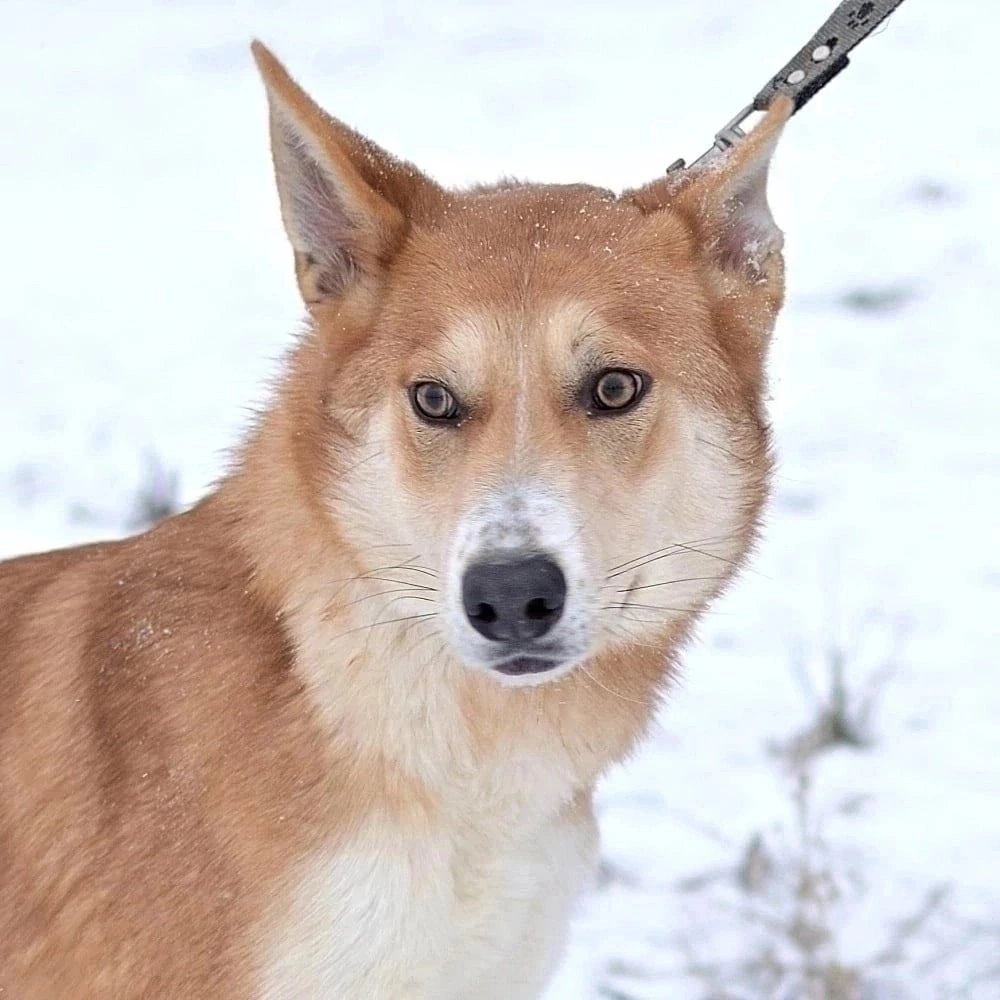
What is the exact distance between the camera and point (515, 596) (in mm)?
2352

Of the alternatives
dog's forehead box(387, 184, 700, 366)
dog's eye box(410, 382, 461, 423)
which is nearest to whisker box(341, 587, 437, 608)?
dog's eye box(410, 382, 461, 423)

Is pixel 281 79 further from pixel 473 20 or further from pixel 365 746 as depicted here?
pixel 473 20

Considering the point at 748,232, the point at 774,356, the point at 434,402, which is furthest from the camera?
the point at 774,356

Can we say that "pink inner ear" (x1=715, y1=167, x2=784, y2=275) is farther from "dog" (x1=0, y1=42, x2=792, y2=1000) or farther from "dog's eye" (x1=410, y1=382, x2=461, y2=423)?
"dog's eye" (x1=410, y1=382, x2=461, y2=423)

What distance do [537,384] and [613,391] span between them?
13 cm

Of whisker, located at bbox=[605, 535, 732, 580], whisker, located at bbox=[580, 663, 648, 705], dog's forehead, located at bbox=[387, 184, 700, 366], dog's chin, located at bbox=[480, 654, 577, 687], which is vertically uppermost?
dog's forehead, located at bbox=[387, 184, 700, 366]

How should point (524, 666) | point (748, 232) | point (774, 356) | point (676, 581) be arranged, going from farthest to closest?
point (774, 356) < point (748, 232) < point (676, 581) < point (524, 666)

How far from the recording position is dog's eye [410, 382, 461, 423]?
2602mm

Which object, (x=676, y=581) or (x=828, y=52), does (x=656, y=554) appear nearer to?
(x=676, y=581)

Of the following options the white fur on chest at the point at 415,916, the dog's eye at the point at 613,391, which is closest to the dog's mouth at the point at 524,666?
the white fur on chest at the point at 415,916

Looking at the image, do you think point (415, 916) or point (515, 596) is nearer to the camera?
point (515, 596)

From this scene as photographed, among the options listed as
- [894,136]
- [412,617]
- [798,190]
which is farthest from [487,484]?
[894,136]

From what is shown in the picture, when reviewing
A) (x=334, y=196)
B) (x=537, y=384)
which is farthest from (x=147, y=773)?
(x=334, y=196)

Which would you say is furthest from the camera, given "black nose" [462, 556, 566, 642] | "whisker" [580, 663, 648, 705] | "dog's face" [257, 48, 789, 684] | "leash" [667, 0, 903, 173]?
"leash" [667, 0, 903, 173]
